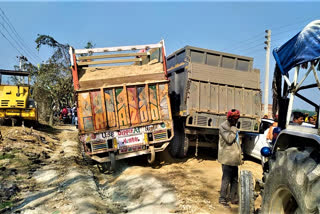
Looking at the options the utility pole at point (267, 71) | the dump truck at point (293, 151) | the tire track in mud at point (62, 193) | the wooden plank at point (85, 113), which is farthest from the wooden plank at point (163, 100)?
the utility pole at point (267, 71)

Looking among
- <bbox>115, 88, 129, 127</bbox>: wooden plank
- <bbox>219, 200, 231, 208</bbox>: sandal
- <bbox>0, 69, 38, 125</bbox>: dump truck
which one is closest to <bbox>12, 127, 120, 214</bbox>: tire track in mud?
<bbox>115, 88, 129, 127</bbox>: wooden plank

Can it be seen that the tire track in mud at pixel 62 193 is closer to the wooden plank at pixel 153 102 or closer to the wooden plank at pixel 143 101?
the wooden plank at pixel 143 101

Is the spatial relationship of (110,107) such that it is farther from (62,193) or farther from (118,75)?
(62,193)

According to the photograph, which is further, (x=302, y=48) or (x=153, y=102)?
(x=153, y=102)

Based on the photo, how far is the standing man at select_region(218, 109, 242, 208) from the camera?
4.64 meters

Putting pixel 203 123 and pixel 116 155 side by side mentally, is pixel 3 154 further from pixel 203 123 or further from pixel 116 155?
pixel 203 123

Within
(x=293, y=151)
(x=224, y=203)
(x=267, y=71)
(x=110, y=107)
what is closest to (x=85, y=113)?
(x=110, y=107)

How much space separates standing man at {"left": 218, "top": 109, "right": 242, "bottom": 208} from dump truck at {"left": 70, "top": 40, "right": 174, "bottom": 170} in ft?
9.17

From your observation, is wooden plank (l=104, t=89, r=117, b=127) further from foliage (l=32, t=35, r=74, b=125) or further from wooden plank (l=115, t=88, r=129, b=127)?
foliage (l=32, t=35, r=74, b=125)

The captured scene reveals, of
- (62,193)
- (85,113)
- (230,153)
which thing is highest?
(85,113)

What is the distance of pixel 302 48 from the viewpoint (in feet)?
8.77

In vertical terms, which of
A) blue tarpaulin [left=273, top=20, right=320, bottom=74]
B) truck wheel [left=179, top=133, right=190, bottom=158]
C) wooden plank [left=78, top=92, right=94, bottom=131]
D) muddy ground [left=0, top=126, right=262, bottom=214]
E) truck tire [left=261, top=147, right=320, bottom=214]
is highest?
blue tarpaulin [left=273, top=20, right=320, bottom=74]

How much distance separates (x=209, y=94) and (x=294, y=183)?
19.0 ft

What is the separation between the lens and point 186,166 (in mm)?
8023
